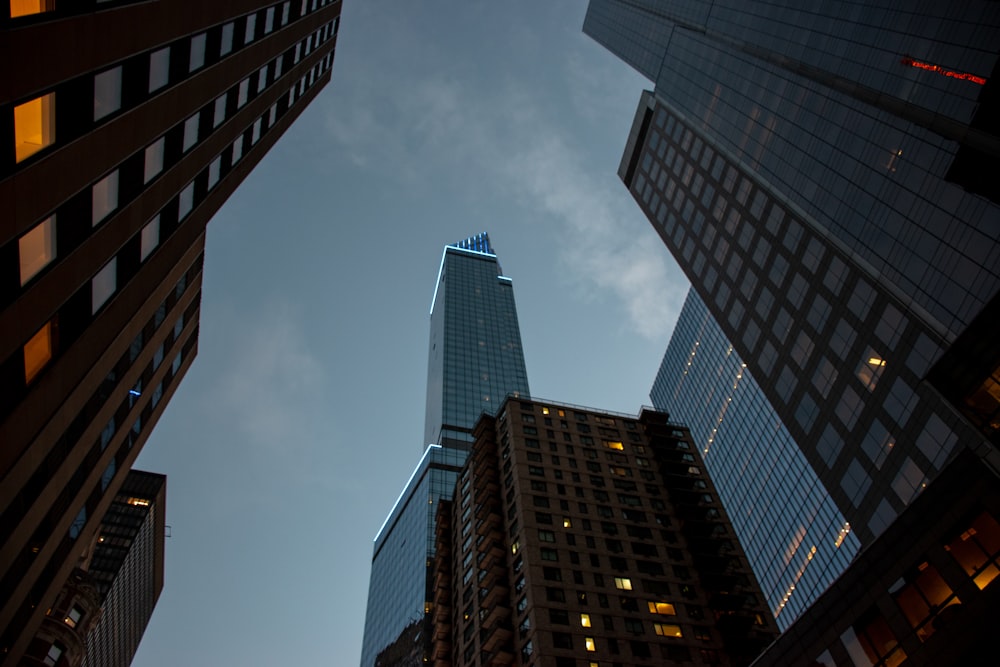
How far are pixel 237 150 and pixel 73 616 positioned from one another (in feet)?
163

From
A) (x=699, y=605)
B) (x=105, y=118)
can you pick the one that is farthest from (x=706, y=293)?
(x=105, y=118)

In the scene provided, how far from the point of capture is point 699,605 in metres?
67.5

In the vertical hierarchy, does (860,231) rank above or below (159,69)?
above

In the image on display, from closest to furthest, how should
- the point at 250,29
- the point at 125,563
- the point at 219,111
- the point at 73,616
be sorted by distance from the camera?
the point at 219,111 → the point at 250,29 → the point at 73,616 → the point at 125,563

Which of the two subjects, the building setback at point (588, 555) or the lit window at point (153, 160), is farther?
the building setback at point (588, 555)

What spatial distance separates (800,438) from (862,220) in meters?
19.2

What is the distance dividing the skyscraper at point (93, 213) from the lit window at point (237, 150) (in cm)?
13

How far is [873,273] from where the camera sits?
2076 inches

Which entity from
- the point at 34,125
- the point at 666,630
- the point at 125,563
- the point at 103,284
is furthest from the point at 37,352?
the point at 125,563

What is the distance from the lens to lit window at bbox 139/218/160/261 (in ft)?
90.1

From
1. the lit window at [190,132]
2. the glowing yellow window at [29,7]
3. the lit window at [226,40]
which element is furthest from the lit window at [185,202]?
the glowing yellow window at [29,7]

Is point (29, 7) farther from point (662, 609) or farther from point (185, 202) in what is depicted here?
point (662, 609)

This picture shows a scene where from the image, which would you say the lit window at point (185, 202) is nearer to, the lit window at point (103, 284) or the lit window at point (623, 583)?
the lit window at point (103, 284)

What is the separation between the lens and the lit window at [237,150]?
3875 cm
